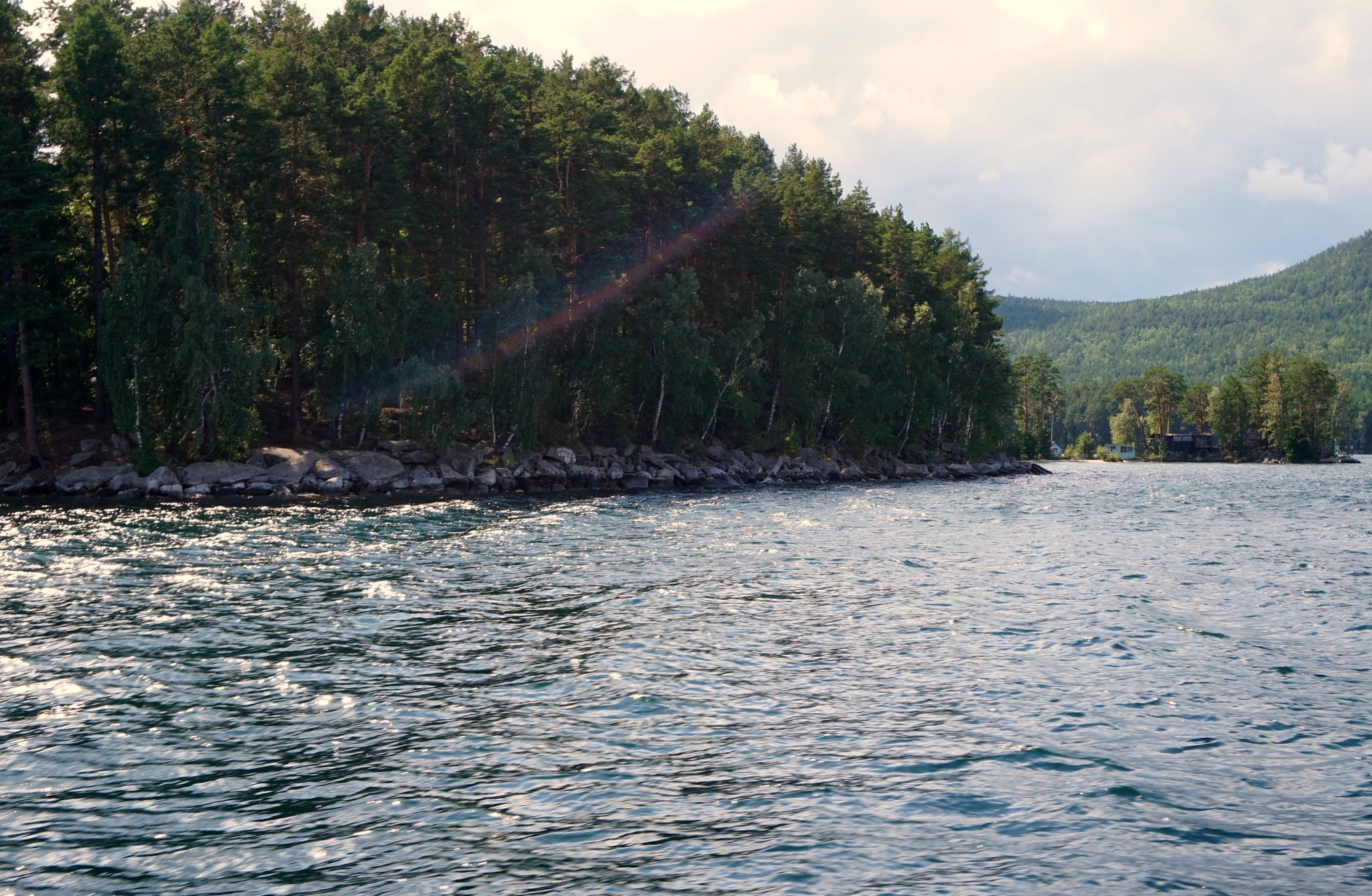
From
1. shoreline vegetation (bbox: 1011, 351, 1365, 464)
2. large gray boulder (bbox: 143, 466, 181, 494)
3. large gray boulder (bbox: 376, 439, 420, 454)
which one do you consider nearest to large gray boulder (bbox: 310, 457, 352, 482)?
large gray boulder (bbox: 376, 439, 420, 454)

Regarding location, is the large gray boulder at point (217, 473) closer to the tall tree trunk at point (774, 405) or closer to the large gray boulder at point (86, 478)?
the large gray boulder at point (86, 478)

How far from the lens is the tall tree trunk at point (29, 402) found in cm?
4881

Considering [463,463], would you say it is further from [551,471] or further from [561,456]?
[561,456]

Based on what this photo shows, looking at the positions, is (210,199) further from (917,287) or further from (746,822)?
(917,287)

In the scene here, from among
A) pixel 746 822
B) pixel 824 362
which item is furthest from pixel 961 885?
pixel 824 362

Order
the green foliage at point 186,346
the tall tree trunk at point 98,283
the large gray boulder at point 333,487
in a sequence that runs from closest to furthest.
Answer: the green foliage at point 186,346 < the large gray boulder at point 333,487 < the tall tree trunk at point 98,283

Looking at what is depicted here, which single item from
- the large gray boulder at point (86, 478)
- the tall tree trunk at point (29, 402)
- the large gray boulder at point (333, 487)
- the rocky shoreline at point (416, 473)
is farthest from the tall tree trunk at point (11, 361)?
the large gray boulder at point (333, 487)

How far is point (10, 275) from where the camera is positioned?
168 ft

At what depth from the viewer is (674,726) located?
12.5m

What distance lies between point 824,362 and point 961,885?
76.6 meters

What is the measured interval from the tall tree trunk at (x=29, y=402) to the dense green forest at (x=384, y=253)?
334mm

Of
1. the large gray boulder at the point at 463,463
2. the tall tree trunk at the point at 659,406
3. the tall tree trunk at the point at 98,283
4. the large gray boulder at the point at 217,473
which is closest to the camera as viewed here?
the large gray boulder at the point at 217,473

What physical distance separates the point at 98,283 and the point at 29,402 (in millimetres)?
7938

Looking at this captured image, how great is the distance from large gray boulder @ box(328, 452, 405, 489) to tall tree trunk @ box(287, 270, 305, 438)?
4764 millimetres
